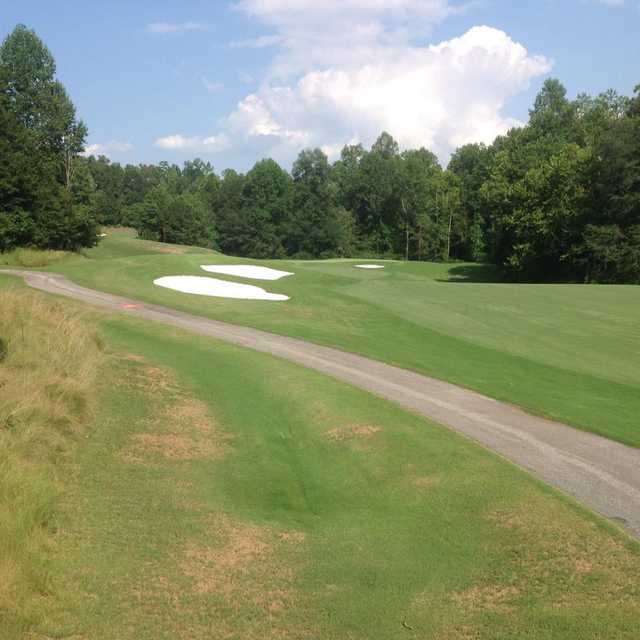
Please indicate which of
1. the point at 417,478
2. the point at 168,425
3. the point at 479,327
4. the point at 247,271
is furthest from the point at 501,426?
the point at 247,271

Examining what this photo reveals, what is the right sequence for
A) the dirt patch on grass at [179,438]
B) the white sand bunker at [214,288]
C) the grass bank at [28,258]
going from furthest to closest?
the grass bank at [28,258], the white sand bunker at [214,288], the dirt patch on grass at [179,438]

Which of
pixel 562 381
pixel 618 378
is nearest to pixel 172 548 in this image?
pixel 562 381

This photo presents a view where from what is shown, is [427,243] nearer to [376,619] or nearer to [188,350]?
[188,350]

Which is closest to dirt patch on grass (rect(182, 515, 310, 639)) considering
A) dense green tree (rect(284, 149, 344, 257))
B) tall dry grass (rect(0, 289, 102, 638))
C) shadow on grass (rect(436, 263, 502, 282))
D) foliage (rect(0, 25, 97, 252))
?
tall dry grass (rect(0, 289, 102, 638))

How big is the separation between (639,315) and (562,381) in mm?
12673

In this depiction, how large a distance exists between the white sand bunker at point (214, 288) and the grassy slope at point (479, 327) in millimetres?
931

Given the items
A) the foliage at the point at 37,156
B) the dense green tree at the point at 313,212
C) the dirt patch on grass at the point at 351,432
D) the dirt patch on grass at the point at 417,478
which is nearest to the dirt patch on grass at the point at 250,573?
the dirt patch on grass at the point at 417,478

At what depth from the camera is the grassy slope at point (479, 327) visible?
1550 cm

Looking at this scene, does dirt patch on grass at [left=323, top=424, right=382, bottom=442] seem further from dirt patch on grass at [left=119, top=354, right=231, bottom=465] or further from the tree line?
the tree line

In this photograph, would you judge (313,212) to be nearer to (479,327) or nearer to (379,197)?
(379,197)

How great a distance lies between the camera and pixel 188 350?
17547mm

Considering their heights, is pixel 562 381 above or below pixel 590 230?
below

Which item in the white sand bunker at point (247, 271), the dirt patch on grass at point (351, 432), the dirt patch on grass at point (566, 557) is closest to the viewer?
the dirt patch on grass at point (566, 557)

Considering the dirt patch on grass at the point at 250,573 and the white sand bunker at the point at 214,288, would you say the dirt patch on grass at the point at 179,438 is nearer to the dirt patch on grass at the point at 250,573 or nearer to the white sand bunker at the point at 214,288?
the dirt patch on grass at the point at 250,573
